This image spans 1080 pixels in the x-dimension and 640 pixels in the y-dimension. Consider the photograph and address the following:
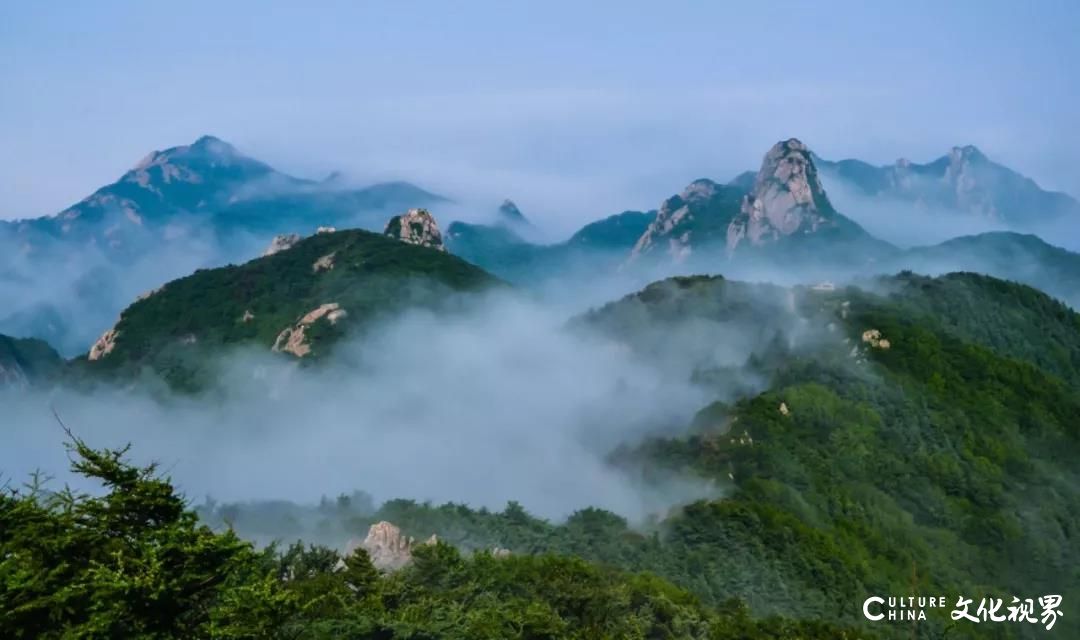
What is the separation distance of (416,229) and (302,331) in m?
39.4

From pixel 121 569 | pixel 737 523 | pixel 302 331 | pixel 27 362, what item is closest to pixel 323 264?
pixel 302 331

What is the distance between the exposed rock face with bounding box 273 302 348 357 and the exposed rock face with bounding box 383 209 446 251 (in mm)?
28613

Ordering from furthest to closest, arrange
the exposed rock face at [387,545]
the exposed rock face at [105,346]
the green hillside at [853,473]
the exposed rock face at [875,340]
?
the exposed rock face at [105,346] < the exposed rock face at [875,340] < the green hillside at [853,473] < the exposed rock face at [387,545]

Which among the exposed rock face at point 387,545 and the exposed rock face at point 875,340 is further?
the exposed rock face at point 875,340

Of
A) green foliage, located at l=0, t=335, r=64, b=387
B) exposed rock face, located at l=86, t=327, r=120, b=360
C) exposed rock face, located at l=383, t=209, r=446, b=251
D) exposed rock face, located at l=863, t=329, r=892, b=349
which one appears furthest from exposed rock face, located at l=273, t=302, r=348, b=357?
exposed rock face, located at l=863, t=329, r=892, b=349

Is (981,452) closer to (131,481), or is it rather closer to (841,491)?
(841,491)

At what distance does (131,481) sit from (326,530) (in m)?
41.1

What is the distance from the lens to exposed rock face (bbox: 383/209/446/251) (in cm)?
14850

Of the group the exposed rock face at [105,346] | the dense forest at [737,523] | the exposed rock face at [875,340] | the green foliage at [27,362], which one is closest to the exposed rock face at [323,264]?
the exposed rock face at [105,346]

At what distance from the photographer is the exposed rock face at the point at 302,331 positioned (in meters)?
114

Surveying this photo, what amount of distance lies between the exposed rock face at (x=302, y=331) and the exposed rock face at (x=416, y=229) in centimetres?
2861

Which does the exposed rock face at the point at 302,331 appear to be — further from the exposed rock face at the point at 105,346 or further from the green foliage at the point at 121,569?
the green foliage at the point at 121,569

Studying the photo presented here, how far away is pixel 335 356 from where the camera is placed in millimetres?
113125

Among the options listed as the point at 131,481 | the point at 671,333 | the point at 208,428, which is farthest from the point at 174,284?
the point at 131,481
